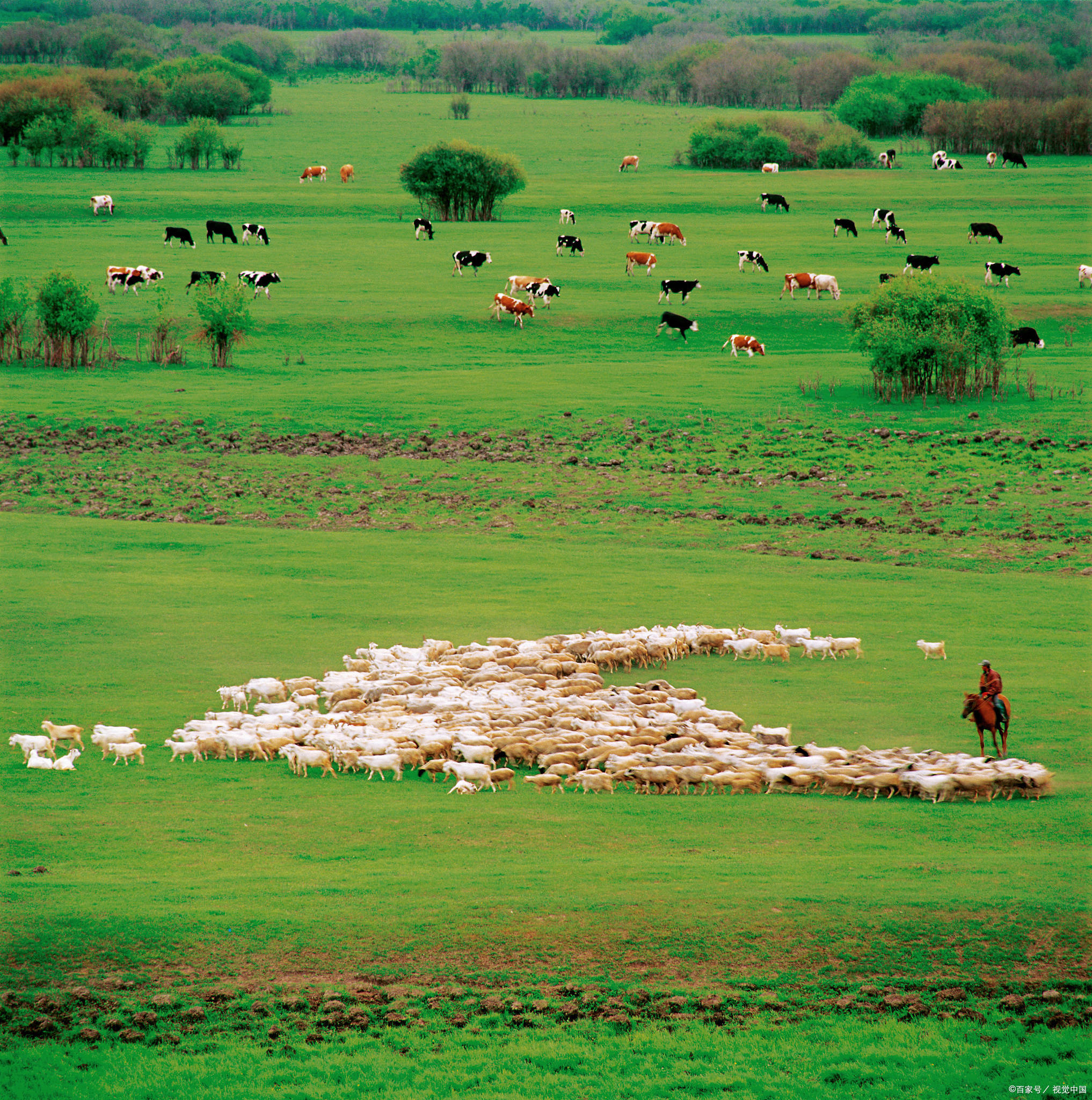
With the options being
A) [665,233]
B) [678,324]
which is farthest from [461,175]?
[678,324]

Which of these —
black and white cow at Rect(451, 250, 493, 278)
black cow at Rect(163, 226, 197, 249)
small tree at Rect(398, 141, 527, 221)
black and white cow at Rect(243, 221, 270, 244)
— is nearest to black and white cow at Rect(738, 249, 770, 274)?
black and white cow at Rect(451, 250, 493, 278)

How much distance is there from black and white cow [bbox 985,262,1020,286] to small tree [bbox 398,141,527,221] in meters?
31.7

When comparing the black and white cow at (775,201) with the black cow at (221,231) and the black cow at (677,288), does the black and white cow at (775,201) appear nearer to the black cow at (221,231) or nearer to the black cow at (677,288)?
the black cow at (677,288)

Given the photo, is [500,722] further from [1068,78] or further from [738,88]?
[738,88]

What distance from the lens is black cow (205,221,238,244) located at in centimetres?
7300

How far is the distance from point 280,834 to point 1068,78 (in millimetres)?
122381

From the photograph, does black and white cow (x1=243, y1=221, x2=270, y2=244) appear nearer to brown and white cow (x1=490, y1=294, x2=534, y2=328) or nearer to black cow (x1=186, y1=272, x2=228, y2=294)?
black cow (x1=186, y1=272, x2=228, y2=294)

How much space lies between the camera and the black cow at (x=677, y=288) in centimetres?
5969

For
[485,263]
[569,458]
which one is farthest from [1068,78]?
[569,458]

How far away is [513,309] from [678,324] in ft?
24.2

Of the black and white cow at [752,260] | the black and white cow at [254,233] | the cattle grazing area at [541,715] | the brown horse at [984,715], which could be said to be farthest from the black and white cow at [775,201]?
the brown horse at [984,715]

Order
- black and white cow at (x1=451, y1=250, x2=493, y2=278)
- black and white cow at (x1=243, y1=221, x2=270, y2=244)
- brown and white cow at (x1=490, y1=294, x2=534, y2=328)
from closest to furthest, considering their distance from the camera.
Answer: brown and white cow at (x1=490, y1=294, x2=534, y2=328) < black and white cow at (x1=451, y1=250, x2=493, y2=278) < black and white cow at (x1=243, y1=221, x2=270, y2=244)

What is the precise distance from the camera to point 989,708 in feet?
57.9

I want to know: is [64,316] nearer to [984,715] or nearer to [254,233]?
[254,233]
